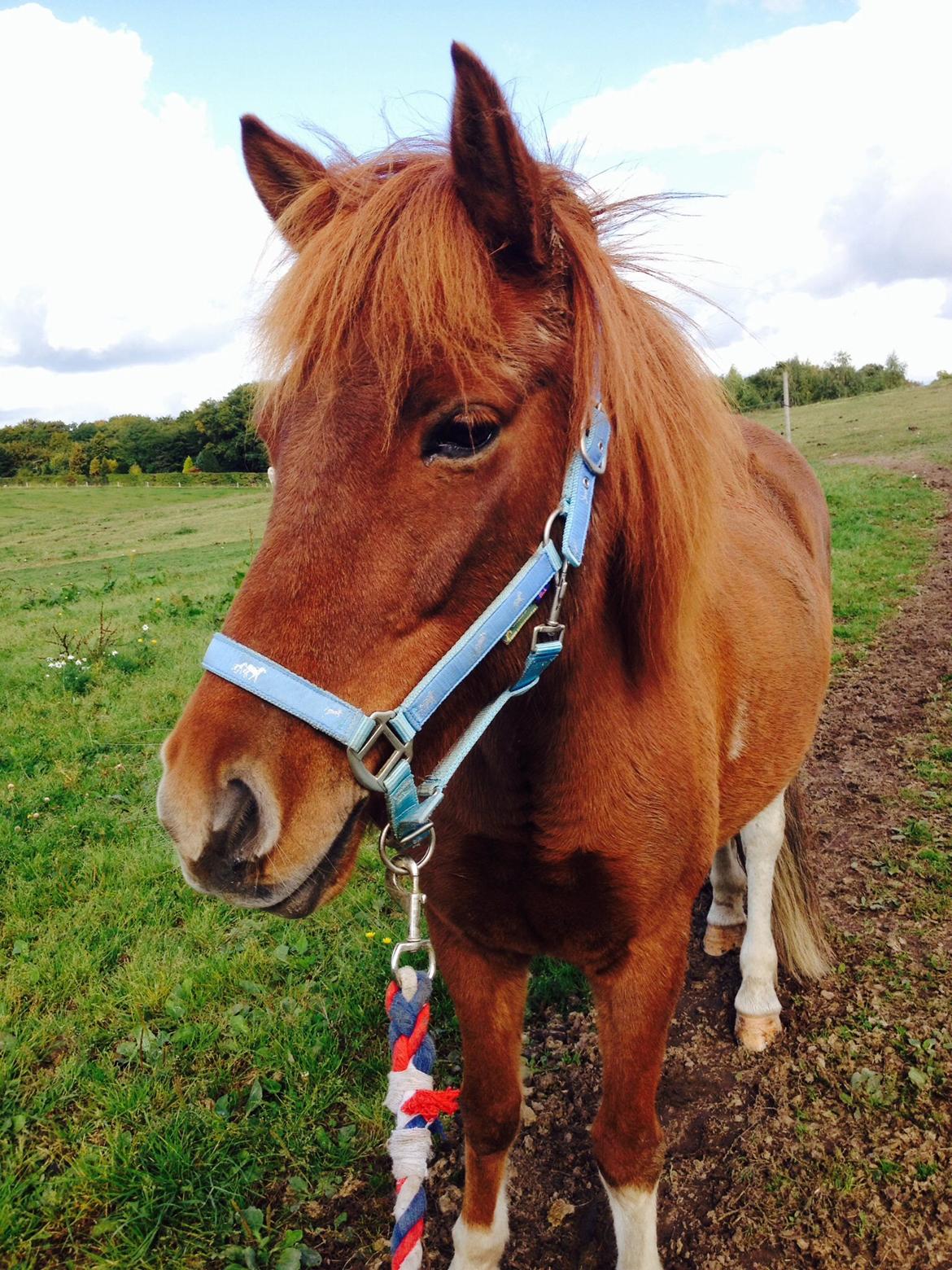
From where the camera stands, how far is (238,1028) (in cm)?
318

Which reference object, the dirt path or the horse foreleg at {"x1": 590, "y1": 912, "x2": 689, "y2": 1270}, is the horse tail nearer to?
the dirt path

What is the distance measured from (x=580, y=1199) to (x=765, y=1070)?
904 mm

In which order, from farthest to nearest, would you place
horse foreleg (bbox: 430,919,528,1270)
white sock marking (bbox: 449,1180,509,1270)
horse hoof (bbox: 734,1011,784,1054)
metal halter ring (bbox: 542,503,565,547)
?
horse hoof (bbox: 734,1011,784,1054) < white sock marking (bbox: 449,1180,509,1270) < horse foreleg (bbox: 430,919,528,1270) < metal halter ring (bbox: 542,503,565,547)

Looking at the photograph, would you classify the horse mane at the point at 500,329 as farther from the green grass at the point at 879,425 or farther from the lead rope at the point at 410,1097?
the green grass at the point at 879,425

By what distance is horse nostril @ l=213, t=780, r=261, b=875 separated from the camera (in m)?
1.25

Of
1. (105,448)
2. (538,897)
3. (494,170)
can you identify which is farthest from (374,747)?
(105,448)

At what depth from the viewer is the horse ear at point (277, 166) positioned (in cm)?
184

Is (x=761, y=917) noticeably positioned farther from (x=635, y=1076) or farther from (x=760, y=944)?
(x=635, y=1076)

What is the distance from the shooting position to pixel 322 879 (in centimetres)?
137

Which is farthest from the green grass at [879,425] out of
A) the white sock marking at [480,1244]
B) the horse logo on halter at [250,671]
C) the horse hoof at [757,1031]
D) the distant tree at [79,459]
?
the distant tree at [79,459]

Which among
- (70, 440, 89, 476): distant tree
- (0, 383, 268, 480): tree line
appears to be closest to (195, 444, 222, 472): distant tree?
(0, 383, 268, 480): tree line

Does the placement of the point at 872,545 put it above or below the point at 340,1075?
above

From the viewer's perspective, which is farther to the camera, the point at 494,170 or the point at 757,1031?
the point at 757,1031

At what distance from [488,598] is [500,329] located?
20.1 inches
